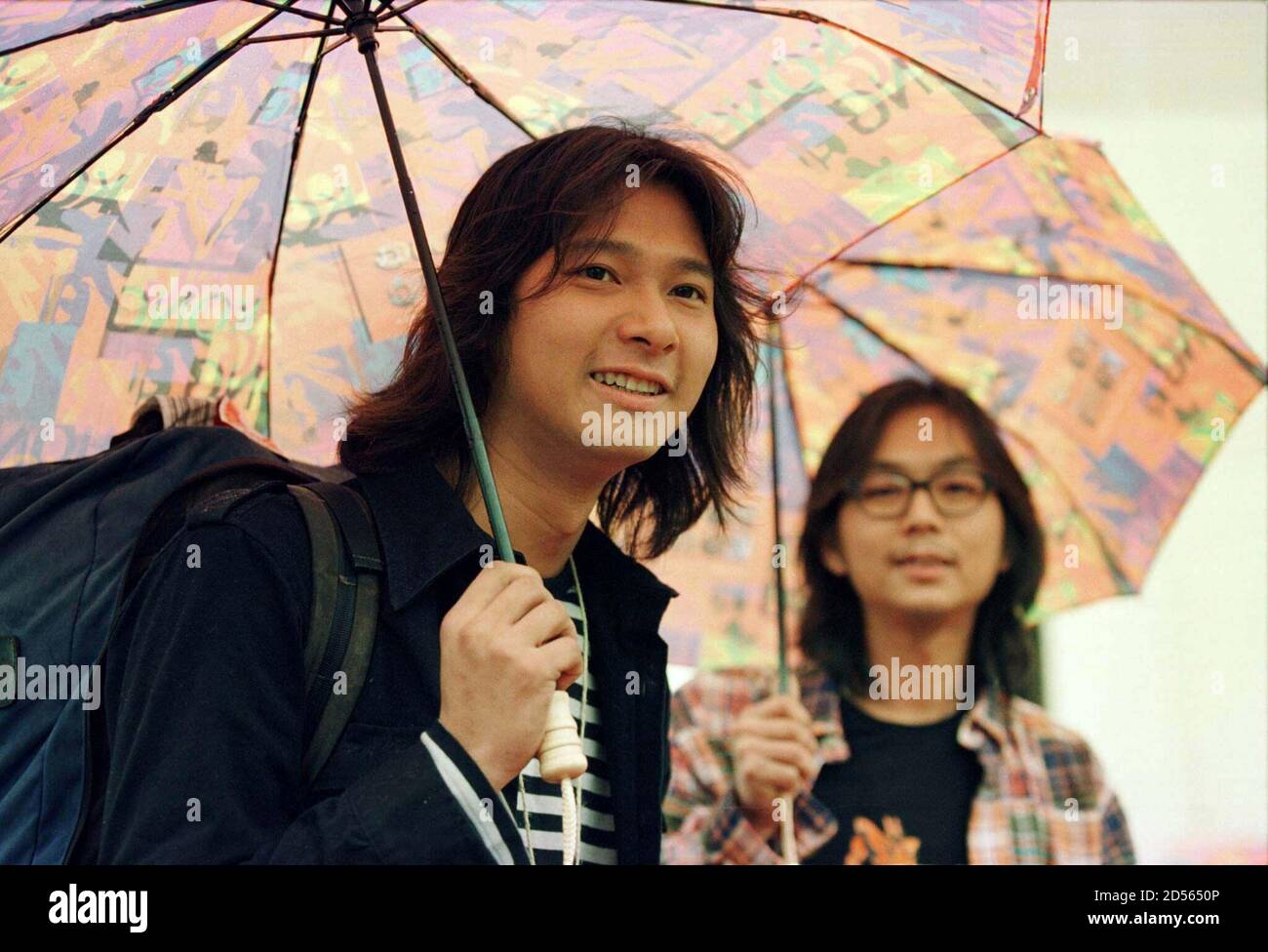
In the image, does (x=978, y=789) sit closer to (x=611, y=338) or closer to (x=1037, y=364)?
(x=1037, y=364)

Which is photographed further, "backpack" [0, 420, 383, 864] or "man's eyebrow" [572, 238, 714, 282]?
"man's eyebrow" [572, 238, 714, 282]

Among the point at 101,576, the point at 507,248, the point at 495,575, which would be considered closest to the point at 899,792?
the point at 507,248

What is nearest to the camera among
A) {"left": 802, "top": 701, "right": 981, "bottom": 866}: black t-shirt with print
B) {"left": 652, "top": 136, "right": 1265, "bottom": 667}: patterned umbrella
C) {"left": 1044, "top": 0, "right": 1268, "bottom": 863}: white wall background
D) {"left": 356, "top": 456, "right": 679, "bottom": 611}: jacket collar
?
{"left": 356, "top": 456, "right": 679, "bottom": 611}: jacket collar

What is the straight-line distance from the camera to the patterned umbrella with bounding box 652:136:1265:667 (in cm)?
356

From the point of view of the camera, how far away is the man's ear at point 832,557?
4164 mm

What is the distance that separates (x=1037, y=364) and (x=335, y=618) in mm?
2136

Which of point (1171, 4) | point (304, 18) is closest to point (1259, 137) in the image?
point (1171, 4)

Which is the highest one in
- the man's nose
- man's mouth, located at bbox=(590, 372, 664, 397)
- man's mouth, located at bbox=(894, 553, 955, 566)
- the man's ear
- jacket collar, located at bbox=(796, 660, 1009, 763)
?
the man's nose

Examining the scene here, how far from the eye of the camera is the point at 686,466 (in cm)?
292

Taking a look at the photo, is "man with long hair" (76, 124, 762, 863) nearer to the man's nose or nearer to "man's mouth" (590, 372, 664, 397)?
"man's mouth" (590, 372, 664, 397)

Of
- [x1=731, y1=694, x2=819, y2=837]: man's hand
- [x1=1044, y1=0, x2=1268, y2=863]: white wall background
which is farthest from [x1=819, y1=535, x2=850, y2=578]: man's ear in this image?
[x1=1044, y1=0, x2=1268, y2=863]: white wall background

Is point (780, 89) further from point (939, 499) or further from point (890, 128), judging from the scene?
point (939, 499)

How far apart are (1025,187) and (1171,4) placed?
388 centimetres

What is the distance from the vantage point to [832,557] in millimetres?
4176
